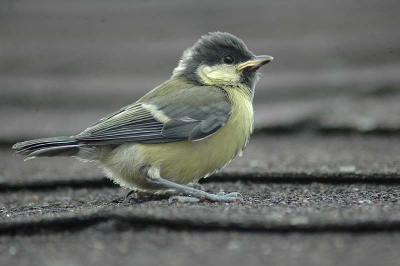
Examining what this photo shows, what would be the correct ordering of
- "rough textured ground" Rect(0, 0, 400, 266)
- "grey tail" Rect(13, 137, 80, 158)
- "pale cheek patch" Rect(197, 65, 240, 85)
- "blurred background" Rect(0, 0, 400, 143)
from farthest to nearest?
1. "blurred background" Rect(0, 0, 400, 143)
2. "pale cheek patch" Rect(197, 65, 240, 85)
3. "grey tail" Rect(13, 137, 80, 158)
4. "rough textured ground" Rect(0, 0, 400, 266)

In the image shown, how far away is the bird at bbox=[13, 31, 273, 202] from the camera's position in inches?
132

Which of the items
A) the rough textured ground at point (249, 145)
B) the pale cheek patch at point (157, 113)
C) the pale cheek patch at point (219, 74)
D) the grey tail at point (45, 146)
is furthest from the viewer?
the pale cheek patch at point (219, 74)

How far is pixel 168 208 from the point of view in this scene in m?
2.36

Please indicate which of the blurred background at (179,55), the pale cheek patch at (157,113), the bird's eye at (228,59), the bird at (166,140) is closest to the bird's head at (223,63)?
the bird's eye at (228,59)

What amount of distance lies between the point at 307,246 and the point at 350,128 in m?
2.54

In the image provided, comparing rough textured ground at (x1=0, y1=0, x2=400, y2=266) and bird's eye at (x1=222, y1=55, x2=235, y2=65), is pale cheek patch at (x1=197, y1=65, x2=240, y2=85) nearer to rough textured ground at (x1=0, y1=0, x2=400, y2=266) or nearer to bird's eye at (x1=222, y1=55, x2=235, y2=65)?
bird's eye at (x1=222, y1=55, x2=235, y2=65)

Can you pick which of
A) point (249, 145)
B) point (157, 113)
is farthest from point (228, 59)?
point (249, 145)

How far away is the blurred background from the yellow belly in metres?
1.23

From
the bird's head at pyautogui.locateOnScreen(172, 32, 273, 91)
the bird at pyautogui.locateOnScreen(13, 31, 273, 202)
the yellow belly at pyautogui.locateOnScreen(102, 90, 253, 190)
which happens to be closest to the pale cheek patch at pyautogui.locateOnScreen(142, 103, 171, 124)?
the bird at pyautogui.locateOnScreen(13, 31, 273, 202)

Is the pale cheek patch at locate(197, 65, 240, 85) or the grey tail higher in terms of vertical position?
the pale cheek patch at locate(197, 65, 240, 85)

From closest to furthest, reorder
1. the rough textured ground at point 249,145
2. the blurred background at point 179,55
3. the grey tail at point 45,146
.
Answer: the rough textured ground at point 249,145, the grey tail at point 45,146, the blurred background at point 179,55

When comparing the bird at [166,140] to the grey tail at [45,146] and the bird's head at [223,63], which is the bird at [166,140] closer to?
the grey tail at [45,146]

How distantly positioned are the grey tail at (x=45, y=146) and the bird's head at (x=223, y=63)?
3.03 ft

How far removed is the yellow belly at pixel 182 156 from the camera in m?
3.34
